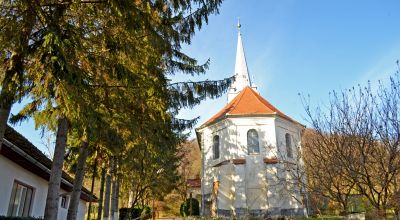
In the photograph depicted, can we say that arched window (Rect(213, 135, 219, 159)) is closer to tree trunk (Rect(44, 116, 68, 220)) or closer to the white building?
the white building

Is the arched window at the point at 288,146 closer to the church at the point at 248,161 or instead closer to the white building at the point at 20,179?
the church at the point at 248,161

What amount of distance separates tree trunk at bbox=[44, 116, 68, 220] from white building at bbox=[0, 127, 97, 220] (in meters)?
1.27

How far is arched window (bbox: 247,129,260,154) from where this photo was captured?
26438 mm

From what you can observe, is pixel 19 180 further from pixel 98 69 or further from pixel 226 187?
pixel 226 187

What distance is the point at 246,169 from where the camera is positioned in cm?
2578

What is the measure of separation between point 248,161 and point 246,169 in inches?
25.8

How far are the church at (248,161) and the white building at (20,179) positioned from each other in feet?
49.1

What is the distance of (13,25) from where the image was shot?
5.46m

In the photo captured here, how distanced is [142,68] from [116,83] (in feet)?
3.11

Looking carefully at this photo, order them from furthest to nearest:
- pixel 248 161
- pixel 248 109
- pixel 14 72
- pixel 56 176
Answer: pixel 248 109, pixel 248 161, pixel 56 176, pixel 14 72

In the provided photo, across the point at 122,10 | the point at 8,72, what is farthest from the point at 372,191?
the point at 8,72

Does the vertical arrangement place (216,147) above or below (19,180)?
above

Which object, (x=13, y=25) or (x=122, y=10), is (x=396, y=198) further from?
(x=13, y=25)

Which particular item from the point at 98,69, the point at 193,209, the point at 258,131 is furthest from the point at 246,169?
the point at 98,69
